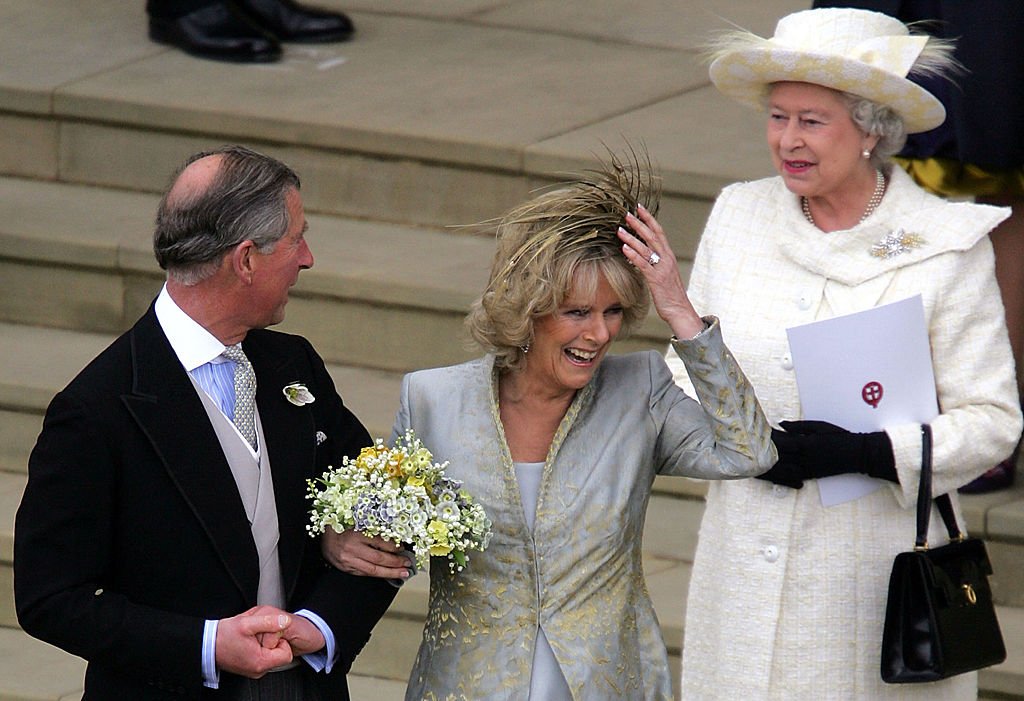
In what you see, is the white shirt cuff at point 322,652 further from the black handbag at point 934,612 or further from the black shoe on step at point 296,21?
the black shoe on step at point 296,21

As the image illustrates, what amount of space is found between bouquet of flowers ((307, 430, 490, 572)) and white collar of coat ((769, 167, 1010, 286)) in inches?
37.0

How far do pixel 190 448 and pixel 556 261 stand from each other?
653 millimetres

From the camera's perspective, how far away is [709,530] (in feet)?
12.6

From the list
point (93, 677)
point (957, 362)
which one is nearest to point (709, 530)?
point (957, 362)

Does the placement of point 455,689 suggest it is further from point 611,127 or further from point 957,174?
point 611,127

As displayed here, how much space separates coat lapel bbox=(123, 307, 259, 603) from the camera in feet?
9.85

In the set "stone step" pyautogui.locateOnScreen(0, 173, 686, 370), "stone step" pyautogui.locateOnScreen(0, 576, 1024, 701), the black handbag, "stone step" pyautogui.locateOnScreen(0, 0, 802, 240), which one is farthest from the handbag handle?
"stone step" pyautogui.locateOnScreen(0, 0, 802, 240)

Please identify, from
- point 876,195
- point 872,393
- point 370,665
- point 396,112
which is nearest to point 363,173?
point 396,112

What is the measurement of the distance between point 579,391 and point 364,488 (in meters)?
0.46

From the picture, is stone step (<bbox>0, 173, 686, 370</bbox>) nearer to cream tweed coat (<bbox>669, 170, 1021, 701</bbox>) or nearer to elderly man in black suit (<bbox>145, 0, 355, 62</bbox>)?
elderly man in black suit (<bbox>145, 0, 355, 62</bbox>)

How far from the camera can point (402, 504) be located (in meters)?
2.98

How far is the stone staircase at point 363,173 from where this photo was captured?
198 inches

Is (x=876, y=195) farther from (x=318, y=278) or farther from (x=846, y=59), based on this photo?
(x=318, y=278)

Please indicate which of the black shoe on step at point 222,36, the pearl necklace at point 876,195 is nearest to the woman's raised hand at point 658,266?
the pearl necklace at point 876,195
